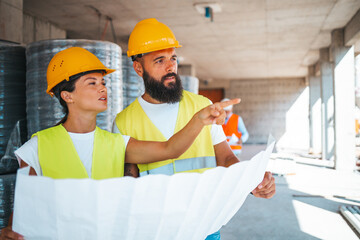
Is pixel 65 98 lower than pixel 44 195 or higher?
higher

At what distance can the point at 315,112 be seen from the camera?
17.3 metres

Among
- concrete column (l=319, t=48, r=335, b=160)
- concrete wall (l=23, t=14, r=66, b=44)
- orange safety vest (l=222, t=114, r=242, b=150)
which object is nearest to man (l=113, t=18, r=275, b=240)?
orange safety vest (l=222, t=114, r=242, b=150)

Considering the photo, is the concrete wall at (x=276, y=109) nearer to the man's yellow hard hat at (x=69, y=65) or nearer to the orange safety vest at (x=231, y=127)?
the orange safety vest at (x=231, y=127)

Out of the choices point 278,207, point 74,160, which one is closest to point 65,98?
point 74,160

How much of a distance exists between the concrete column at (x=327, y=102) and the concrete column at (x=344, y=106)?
2.98 metres

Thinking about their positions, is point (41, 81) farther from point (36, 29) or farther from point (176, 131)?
point (36, 29)

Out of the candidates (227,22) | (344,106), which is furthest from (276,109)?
(227,22)

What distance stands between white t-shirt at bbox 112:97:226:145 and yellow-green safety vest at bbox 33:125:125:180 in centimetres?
30

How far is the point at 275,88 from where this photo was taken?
22875mm

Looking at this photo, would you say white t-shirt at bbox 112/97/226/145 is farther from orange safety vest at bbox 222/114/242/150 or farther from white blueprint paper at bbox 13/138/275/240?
orange safety vest at bbox 222/114/242/150

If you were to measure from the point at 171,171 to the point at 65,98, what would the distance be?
0.70 m

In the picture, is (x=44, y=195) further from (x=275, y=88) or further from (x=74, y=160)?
(x=275, y=88)

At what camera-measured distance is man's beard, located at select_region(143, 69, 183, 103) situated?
6.55ft

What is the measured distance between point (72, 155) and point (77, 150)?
87mm
